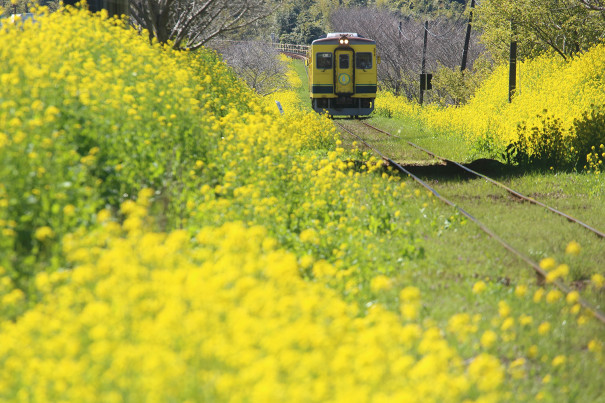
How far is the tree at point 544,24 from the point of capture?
20844 millimetres

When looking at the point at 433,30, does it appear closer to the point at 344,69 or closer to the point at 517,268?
the point at 344,69

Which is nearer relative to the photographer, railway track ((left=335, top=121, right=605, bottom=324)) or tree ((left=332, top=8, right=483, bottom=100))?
railway track ((left=335, top=121, right=605, bottom=324))

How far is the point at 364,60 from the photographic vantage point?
23062 mm

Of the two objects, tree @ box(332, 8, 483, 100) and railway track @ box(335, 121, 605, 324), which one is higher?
tree @ box(332, 8, 483, 100)

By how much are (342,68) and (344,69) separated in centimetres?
8

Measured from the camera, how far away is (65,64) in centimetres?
661

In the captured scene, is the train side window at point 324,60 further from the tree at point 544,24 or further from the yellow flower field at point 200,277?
the yellow flower field at point 200,277

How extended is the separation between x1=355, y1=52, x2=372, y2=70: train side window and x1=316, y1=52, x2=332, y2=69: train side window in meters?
0.93

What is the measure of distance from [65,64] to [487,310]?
15.1 ft

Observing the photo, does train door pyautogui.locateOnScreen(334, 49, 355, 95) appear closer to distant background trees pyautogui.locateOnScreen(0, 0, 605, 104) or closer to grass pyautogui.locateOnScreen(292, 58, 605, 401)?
distant background trees pyautogui.locateOnScreen(0, 0, 605, 104)

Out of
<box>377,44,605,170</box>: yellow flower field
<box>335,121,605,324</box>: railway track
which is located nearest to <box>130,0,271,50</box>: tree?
<box>335,121,605,324</box>: railway track

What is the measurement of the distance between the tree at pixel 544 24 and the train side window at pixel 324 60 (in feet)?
18.7

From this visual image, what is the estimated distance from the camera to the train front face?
22.8 meters

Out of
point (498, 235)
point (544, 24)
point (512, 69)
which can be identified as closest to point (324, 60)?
point (512, 69)
